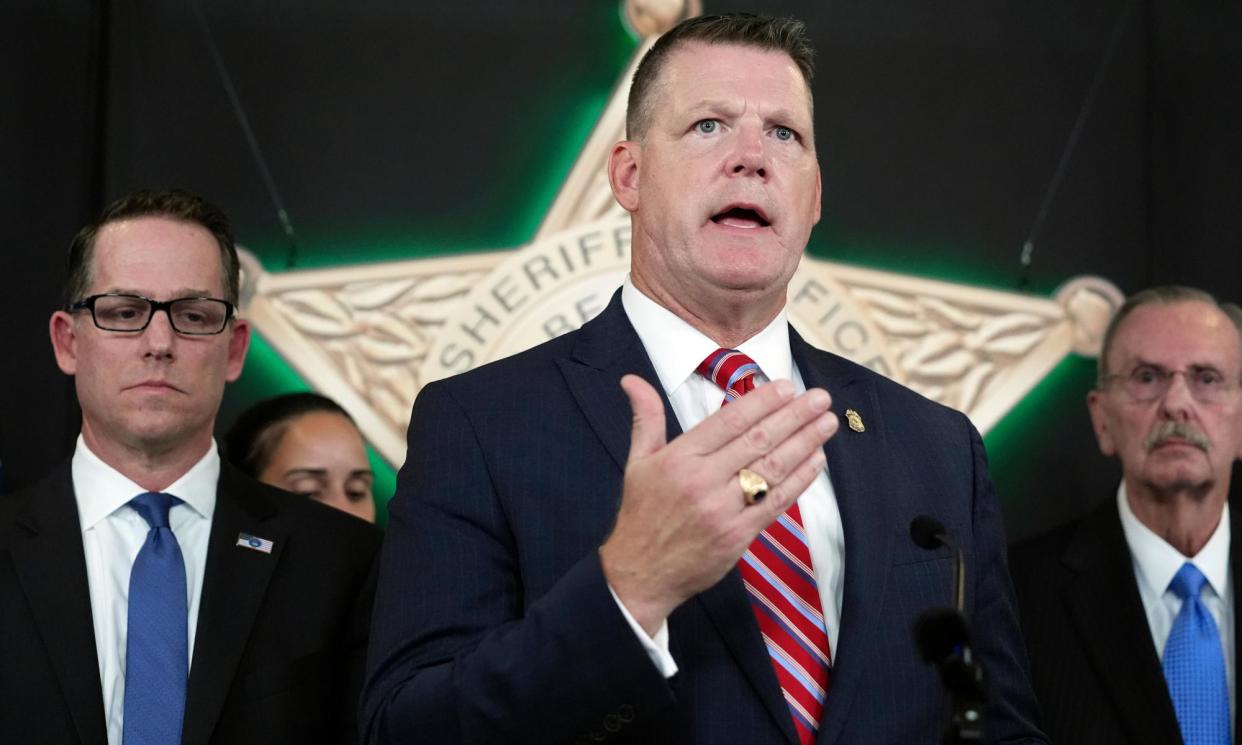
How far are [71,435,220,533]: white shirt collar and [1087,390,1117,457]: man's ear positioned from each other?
2267 mm

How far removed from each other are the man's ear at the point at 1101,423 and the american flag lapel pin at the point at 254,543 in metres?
2.21

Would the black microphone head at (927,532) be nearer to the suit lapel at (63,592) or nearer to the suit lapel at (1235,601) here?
the suit lapel at (63,592)

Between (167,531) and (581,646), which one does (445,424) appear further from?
(167,531)

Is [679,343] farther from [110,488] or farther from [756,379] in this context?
[110,488]

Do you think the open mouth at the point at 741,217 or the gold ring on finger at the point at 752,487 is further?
the open mouth at the point at 741,217

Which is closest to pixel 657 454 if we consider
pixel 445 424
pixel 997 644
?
pixel 445 424

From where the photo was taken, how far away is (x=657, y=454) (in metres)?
1.64

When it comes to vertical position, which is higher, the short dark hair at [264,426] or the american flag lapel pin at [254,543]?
the short dark hair at [264,426]

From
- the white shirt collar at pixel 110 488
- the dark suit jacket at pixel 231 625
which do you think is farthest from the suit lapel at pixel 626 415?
the white shirt collar at pixel 110 488

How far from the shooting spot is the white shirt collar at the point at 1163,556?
3.56 m

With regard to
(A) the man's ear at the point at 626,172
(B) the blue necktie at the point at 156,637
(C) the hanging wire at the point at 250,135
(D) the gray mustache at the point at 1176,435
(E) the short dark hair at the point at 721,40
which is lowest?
(B) the blue necktie at the point at 156,637

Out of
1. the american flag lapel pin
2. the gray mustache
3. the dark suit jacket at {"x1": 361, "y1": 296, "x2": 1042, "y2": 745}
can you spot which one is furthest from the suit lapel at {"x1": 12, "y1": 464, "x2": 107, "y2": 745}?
the gray mustache

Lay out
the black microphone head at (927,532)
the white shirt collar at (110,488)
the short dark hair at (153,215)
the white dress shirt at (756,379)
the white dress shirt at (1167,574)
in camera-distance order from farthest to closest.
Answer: the white dress shirt at (1167,574) → the short dark hair at (153,215) → the white shirt collar at (110,488) → the white dress shirt at (756,379) → the black microphone head at (927,532)

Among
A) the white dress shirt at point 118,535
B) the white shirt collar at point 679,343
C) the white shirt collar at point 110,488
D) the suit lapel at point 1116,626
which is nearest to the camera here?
the white shirt collar at point 679,343
